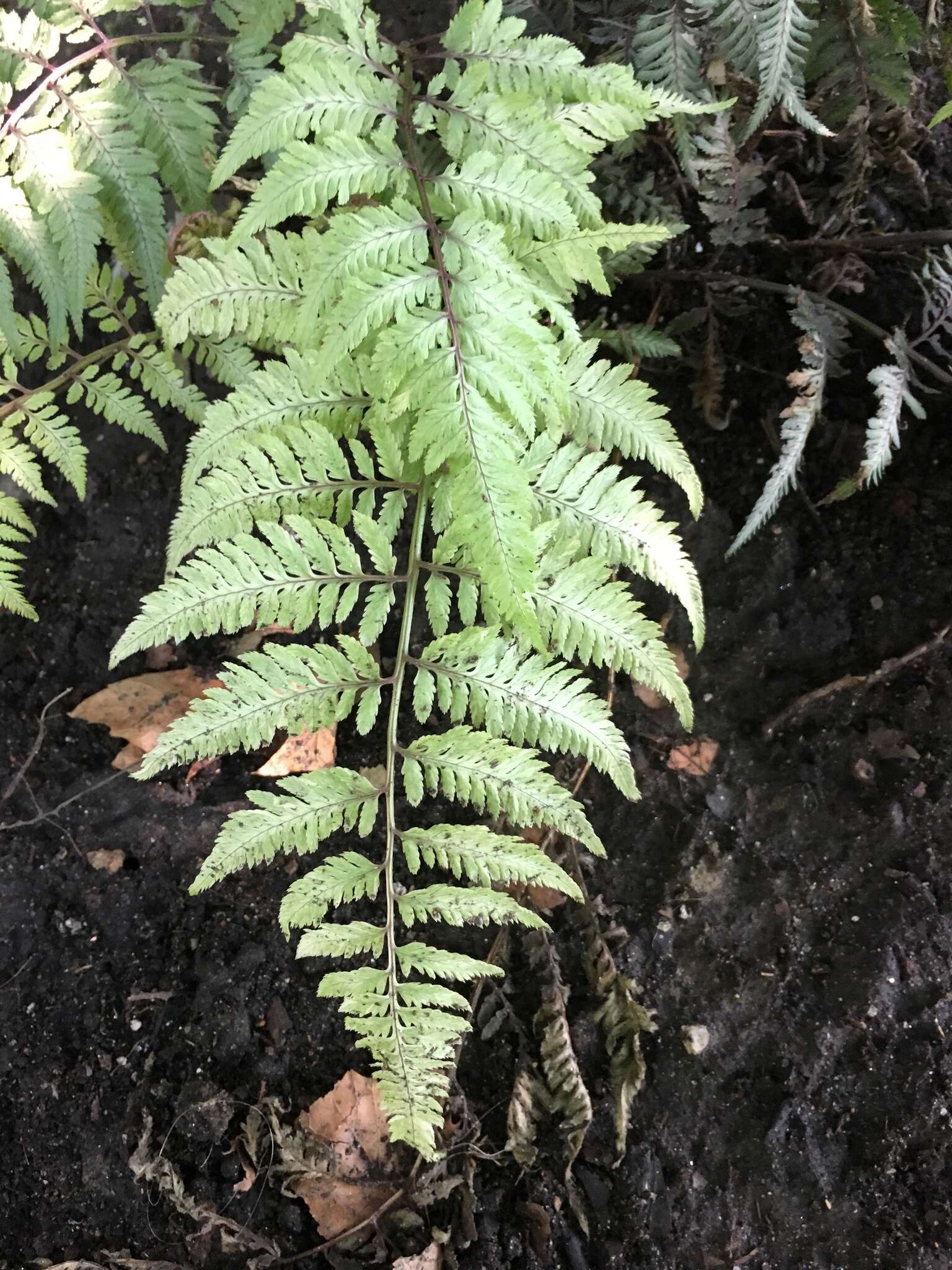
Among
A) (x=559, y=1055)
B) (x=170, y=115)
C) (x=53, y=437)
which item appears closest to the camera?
(x=170, y=115)

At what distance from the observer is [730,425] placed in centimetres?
269

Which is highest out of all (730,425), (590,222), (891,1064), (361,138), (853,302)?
(361,138)

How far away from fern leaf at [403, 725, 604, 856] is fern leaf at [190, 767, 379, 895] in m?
0.17

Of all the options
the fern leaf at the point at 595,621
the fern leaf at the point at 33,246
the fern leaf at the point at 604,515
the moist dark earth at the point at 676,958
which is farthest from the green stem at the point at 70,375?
the fern leaf at the point at 595,621

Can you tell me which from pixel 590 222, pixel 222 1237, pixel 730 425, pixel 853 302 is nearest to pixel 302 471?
pixel 590 222

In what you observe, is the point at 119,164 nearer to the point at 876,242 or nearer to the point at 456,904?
the point at 456,904

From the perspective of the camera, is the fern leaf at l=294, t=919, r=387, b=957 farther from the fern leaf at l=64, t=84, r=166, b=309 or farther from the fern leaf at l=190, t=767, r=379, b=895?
the fern leaf at l=64, t=84, r=166, b=309

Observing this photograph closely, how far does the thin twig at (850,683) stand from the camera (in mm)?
2408

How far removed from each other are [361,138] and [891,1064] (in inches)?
105

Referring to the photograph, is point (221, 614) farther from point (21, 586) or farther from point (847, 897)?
point (847, 897)

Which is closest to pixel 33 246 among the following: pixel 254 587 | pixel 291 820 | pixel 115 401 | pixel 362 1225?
pixel 115 401

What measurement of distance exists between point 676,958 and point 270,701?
142 centimetres

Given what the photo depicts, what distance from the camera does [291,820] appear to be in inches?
73.6

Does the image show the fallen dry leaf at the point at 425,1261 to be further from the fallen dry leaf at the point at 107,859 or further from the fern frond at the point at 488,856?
the fallen dry leaf at the point at 107,859
